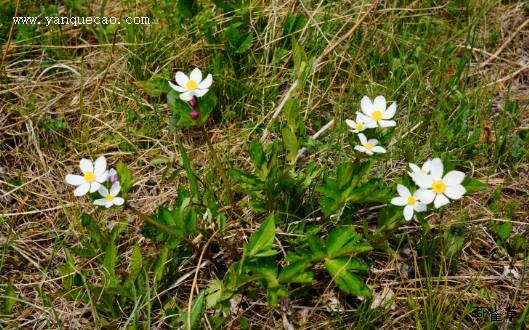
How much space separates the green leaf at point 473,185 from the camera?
164 cm

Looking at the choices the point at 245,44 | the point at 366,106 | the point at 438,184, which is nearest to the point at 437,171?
the point at 438,184

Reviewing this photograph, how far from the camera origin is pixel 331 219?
198 cm

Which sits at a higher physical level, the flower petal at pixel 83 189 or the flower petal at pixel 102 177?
the flower petal at pixel 102 177

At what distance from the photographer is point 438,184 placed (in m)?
1.57

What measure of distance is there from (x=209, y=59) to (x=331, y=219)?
983 mm

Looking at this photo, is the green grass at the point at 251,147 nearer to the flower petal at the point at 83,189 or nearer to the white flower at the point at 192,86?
the white flower at the point at 192,86

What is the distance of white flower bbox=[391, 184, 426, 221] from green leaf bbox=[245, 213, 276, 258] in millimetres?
356

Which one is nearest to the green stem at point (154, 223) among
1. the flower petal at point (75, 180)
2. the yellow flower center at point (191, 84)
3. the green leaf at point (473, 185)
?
the flower petal at point (75, 180)

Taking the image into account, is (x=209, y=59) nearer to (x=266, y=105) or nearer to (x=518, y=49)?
(x=266, y=105)

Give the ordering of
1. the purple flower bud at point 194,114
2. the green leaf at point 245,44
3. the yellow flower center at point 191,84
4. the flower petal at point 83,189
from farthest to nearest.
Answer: the green leaf at point 245,44
the yellow flower center at point 191,84
the purple flower bud at point 194,114
the flower petal at point 83,189

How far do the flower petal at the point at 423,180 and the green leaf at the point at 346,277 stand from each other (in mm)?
316

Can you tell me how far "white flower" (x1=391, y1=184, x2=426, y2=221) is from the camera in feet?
5.18

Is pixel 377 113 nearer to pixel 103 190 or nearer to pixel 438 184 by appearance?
pixel 438 184

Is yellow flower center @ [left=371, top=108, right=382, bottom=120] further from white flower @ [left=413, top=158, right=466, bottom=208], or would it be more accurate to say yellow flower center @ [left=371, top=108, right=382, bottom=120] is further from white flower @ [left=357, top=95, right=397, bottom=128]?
white flower @ [left=413, top=158, right=466, bottom=208]
